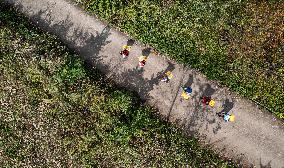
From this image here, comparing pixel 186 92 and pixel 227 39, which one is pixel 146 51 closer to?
pixel 186 92

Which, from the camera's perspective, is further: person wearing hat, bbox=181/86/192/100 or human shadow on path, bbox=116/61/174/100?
human shadow on path, bbox=116/61/174/100

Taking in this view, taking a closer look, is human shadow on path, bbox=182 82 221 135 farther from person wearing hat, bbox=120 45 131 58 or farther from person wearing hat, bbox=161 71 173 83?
person wearing hat, bbox=120 45 131 58

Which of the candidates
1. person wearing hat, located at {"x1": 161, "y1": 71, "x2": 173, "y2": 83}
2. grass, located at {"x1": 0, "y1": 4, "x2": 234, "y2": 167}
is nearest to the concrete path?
person wearing hat, located at {"x1": 161, "y1": 71, "x2": 173, "y2": 83}

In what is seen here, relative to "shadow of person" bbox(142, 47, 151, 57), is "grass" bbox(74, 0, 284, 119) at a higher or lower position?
higher

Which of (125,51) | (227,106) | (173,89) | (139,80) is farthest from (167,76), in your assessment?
(227,106)

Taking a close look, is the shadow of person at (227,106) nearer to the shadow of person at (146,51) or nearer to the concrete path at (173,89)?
the concrete path at (173,89)
